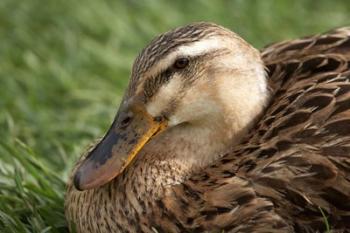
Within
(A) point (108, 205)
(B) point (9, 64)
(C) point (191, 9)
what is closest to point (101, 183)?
(A) point (108, 205)

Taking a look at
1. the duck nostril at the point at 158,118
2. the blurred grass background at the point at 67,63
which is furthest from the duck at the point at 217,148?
the blurred grass background at the point at 67,63

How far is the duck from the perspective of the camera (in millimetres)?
4203

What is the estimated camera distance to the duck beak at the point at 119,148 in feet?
14.3

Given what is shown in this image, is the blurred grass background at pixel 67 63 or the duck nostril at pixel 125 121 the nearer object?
the duck nostril at pixel 125 121

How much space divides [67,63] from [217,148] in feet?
9.00

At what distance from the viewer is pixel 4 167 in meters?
5.27

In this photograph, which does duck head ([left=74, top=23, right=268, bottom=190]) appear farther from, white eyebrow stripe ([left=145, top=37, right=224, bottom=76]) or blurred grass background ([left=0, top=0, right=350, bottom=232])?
blurred grass background ([left=0, top=0, right=350, bottom=232])

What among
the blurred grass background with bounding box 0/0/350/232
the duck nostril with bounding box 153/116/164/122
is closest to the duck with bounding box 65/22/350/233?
the duck nostril with bounding box 153/116/164/122

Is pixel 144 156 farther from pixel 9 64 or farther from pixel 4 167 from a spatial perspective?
pixel 9 64

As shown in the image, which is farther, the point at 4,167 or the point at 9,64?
the point at 9,64

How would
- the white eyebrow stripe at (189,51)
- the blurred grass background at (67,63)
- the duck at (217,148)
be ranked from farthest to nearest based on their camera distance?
the blurred grass background at (67,63), the white eyebrow stripe at (189,51), the duck at (217,148)

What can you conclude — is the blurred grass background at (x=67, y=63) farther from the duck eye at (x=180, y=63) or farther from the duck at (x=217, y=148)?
the duck eye at (x=180, y=63)

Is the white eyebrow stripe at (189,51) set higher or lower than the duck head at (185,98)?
higher

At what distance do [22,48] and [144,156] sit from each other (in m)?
2.93
